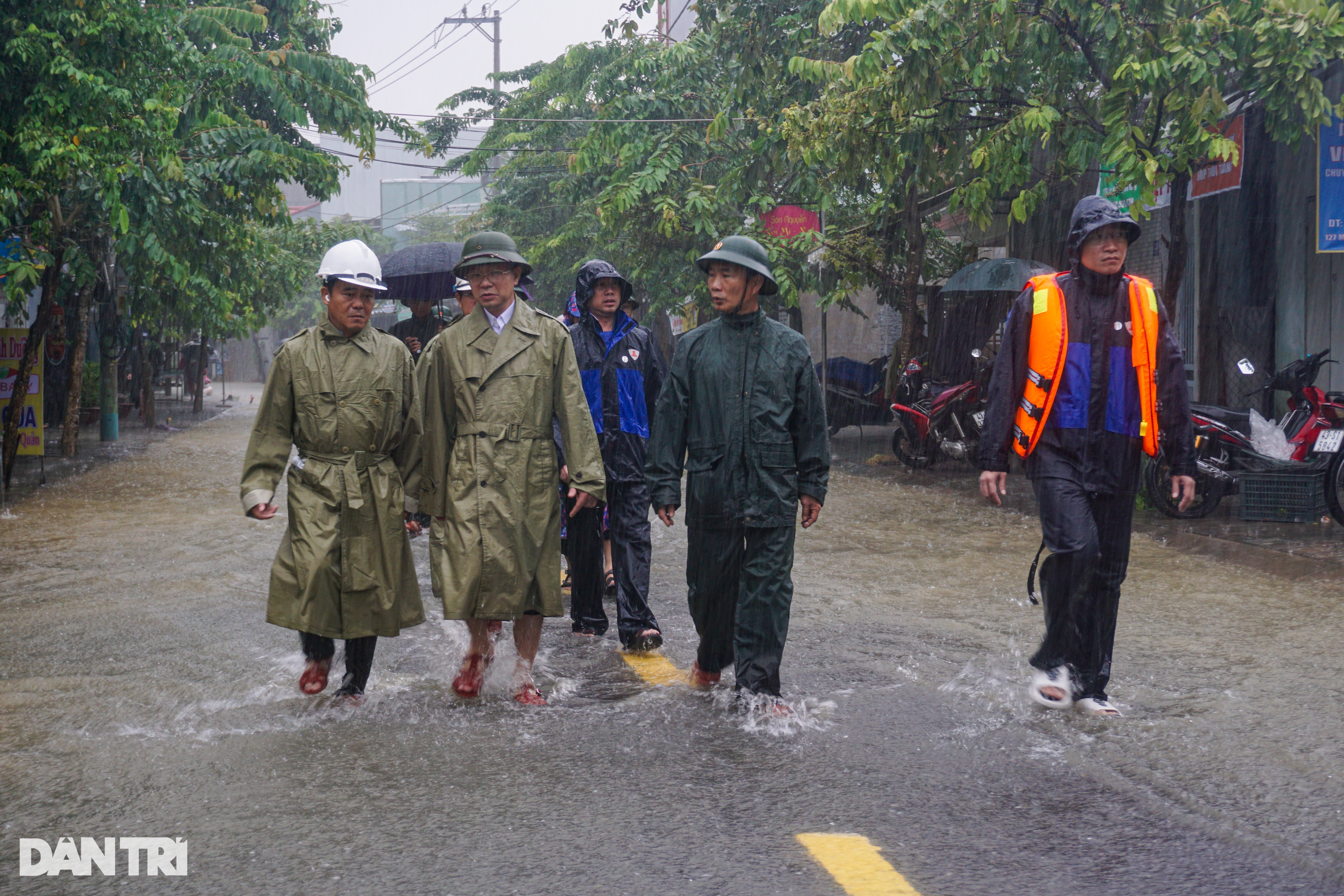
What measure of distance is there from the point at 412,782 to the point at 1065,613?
8.29 feet

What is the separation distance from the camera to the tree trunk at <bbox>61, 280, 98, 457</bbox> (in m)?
16.4

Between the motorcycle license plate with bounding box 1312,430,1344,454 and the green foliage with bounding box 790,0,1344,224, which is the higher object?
the green foliage with bounding box 790,0,1344,224

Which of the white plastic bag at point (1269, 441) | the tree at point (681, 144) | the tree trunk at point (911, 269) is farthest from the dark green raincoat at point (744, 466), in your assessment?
the tree trunk at point (911, 269)

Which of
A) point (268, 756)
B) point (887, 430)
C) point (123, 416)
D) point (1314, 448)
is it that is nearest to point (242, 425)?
point (123, 416)

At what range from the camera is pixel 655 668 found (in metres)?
5.62

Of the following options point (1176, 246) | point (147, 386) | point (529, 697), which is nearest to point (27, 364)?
point (529, 697)

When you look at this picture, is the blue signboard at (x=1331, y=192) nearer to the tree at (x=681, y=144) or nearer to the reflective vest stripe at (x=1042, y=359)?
the tree at (x=681, y=144)

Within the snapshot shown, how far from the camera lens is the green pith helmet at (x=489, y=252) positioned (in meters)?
4.95

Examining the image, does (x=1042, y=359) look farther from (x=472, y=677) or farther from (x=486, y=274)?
(x=472, y=677)

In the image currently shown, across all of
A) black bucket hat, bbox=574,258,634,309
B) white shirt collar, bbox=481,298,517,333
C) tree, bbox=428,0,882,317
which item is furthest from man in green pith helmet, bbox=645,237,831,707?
tree, bbox=428,0,882,317

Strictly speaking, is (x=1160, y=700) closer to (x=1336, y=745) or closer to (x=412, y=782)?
(x=1336, y=745)

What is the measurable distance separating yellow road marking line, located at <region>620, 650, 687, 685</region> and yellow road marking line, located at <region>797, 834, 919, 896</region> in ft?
5.85

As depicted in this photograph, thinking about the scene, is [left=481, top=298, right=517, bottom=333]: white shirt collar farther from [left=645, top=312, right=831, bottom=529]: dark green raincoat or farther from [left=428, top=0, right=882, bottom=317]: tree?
[left=428, top=0, right=882, bottom=317]: tree

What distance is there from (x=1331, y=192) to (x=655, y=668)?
8.13 metres
